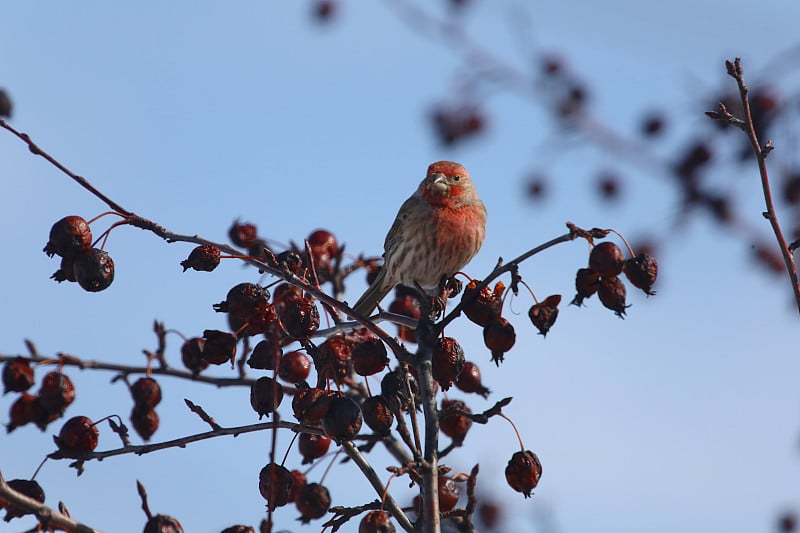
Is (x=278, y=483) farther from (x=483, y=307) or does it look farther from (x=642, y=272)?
(x=642, y=272)

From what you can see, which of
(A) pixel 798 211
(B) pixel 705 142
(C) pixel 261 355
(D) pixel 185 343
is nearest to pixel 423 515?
(C) pixel 261 355

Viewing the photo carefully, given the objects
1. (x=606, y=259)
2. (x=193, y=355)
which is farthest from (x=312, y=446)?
(x=606, y=259)

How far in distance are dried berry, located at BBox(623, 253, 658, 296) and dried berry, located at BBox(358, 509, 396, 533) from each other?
4.74ft

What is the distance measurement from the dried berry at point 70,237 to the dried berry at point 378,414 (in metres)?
1.33

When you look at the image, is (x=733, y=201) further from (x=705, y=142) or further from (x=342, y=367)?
(x=342, y=367)

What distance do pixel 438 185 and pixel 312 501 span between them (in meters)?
2.85

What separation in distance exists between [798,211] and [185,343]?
4.24m

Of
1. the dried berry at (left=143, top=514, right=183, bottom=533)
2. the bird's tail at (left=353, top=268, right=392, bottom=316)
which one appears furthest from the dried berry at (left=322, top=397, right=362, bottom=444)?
the bird's tail at (left=353, top=268, right=392, bottom=316)

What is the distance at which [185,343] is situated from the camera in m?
4.97

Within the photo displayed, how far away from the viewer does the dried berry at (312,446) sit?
5.00 meters

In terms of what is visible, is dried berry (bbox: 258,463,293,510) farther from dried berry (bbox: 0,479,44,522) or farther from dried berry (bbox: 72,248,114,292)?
dried berry (bbox: 72,248,114,292)

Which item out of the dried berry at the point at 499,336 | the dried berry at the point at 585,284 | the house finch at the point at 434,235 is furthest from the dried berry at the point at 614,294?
the house finch at the point at 434,235

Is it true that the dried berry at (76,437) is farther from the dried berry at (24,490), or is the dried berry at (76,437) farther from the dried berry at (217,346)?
the dried berry at (217,346)

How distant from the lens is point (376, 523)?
430cm
